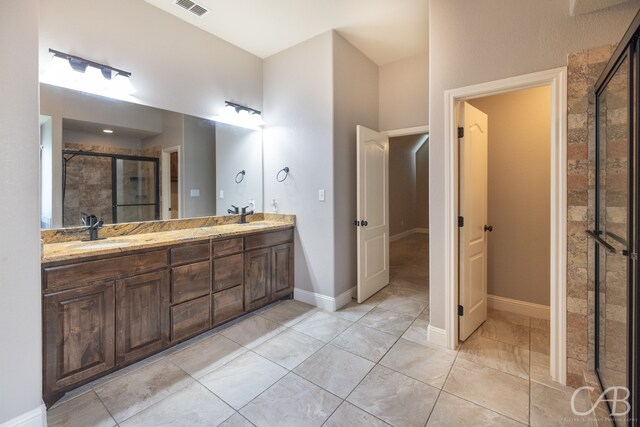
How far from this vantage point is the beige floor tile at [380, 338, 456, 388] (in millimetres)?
1939

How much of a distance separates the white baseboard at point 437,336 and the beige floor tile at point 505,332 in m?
0.46

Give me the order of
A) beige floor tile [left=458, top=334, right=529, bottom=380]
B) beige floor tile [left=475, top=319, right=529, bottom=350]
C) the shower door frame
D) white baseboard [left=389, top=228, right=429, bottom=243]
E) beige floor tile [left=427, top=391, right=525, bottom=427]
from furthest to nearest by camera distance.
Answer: white baseboard [left=389, top=228, right=429, bottom=243], beige floor tile [left=475, top=319, right=529, bottom=350], beige floor tile [left=458, top=334, right=529, bottom=380], beige floor tile [left=427, top=391, right=525, bottom=427], the shower door frame

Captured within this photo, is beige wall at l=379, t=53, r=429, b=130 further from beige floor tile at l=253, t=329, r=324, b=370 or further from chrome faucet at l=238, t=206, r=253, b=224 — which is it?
beige floor tile at l=253, t=329, r=324, b=370

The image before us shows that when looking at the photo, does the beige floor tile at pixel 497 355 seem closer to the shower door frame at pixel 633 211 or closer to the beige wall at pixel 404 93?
the shower door frame at pixel 633 211

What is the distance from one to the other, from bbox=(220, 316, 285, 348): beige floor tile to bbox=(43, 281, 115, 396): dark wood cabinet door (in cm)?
89

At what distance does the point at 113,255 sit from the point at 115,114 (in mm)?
1299

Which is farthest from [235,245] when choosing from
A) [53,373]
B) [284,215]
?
[53,373]

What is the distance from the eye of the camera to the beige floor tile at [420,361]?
1939 millimetres

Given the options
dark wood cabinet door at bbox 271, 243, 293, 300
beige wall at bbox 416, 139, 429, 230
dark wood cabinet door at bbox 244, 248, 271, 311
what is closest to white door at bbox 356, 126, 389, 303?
dark wood cabinet door at bbox 271, 243, 293, 300

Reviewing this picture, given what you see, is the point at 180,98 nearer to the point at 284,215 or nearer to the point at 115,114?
the point at 115,114

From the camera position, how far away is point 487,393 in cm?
177

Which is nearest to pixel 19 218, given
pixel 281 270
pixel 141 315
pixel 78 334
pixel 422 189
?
pixel 78 334

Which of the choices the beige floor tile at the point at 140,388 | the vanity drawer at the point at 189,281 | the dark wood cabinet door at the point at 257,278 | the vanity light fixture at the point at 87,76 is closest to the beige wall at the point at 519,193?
the dark wood cabinet door at the point at 257,278

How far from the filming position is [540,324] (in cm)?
268
